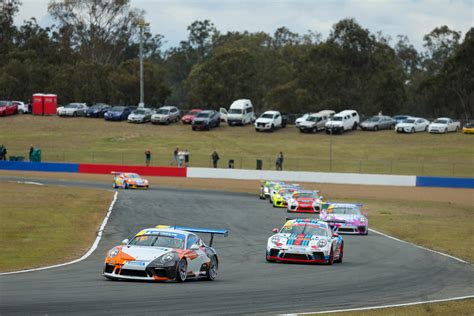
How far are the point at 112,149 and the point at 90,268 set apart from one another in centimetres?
5795

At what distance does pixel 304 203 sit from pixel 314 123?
4216 centimetres

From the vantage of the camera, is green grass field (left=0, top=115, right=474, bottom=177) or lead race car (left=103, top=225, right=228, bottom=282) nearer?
lead race car (left=103, top=225, right=228, bottom=282)

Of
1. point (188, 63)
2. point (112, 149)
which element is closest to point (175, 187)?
point (112, 149)

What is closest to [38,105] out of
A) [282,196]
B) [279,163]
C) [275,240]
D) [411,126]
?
[279,163]

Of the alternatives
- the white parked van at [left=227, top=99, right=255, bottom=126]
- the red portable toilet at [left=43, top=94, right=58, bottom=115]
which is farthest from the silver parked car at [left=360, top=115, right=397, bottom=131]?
the red portable toilet at [left=43, top=94, right=58, bottom=115]

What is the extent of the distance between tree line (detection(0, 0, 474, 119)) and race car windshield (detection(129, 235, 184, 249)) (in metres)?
89.2

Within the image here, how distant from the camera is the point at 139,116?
3546 inches

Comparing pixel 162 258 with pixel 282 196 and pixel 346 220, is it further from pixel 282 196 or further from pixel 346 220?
pixel 282 196

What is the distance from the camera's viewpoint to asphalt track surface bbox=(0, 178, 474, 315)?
48.3 feet

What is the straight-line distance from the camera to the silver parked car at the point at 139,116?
89.9m

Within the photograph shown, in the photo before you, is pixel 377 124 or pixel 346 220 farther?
pixel 377 124

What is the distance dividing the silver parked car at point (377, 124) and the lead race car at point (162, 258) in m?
67.0

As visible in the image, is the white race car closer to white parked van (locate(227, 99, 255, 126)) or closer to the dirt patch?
white parked van (locate(227, 99, 255, 126))

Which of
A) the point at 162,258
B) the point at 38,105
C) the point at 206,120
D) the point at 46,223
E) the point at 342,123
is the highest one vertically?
the point at 38,105
